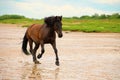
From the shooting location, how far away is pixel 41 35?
14609 millimetres

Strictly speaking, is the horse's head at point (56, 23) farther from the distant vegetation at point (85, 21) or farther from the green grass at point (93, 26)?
the distant vegetation at point (85, 21)

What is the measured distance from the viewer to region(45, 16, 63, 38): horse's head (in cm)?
1357

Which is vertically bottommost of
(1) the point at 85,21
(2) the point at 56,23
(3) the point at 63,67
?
(1) the point at 85,21

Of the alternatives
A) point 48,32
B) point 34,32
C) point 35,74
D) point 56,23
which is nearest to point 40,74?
point 35,74

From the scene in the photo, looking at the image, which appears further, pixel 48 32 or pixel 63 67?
pixel 48 32

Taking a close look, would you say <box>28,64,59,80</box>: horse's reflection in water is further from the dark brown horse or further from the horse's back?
the horse's back

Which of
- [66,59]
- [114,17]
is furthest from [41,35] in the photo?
[114,17]

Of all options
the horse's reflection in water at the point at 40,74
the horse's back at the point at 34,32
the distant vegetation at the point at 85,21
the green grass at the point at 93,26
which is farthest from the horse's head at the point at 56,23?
the distant vegetation at the point at 85,21

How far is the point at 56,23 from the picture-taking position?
1381 centimetres

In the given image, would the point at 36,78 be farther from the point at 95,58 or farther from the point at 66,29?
the point at 66,29

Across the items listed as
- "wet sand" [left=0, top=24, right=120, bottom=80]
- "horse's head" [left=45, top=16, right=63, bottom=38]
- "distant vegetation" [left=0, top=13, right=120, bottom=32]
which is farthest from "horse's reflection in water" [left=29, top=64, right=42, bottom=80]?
"distant vegetation" [left=0, top=13, right=120, bottom=32]

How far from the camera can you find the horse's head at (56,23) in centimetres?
1357

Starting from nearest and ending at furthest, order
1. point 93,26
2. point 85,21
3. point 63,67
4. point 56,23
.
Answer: point 63,67 → point 56,23 → point 93,26 → point 85,21

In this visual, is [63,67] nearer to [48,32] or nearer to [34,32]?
[48,32]
